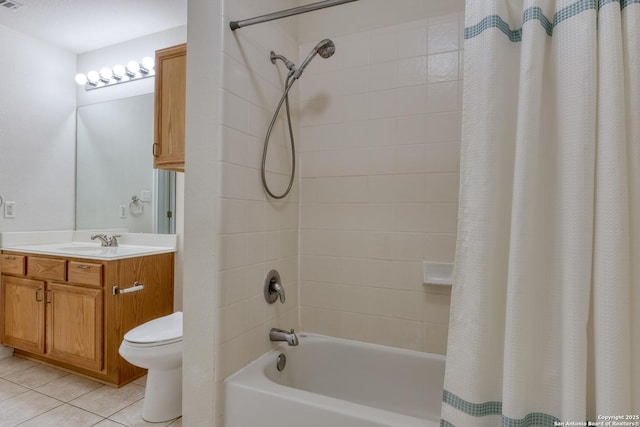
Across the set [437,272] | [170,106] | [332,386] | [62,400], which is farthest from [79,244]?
[437,272]

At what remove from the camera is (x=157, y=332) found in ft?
6.42

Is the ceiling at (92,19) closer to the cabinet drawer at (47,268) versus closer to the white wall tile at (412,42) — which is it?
the white wall tile at (412,42)

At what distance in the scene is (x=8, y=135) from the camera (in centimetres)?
278

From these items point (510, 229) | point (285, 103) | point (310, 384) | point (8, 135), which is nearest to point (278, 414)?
point (310, 384)

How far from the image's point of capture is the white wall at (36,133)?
278 cm

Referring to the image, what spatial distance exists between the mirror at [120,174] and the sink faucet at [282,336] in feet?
4.79

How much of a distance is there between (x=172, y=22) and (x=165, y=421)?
271cm

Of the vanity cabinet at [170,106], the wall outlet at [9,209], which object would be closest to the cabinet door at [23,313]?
the wall outlet at [9,209]

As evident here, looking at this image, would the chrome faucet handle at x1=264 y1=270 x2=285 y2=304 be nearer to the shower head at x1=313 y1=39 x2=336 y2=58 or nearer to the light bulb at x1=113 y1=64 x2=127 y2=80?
the shower head at x1=313 y1=39 x2=336 y2=58

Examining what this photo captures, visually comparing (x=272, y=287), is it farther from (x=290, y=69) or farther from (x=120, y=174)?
(x=120, y=174)

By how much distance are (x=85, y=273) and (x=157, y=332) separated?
0.72m

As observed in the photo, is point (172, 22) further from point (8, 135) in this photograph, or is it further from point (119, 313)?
point (119, 313)

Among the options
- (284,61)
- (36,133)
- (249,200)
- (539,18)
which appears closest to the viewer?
(539,18)

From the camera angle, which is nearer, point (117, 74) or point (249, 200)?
point (249, 200)
